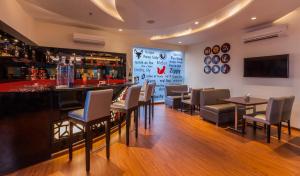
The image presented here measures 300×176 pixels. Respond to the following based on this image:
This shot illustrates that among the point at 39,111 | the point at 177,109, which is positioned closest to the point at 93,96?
the point at 39,111

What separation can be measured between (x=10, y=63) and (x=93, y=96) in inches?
105

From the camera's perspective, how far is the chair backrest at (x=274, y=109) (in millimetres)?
3381

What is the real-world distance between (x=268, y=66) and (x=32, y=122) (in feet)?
19.2

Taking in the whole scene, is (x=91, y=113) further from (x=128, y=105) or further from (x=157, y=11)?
(x=157, y=11)

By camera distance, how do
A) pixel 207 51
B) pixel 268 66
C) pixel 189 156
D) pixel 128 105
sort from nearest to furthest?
pixel 189 156 → pixel 128 105 → pixel 268 66 → pixel 207 51

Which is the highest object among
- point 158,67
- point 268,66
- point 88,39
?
point 88,39

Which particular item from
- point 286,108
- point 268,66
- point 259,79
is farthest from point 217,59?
point 286,108

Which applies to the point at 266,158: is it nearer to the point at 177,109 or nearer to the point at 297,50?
the point at 297,50

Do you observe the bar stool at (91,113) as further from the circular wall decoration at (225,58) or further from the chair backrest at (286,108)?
the circular wall decoration at (225,58)

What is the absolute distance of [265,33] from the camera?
4805 millimetres

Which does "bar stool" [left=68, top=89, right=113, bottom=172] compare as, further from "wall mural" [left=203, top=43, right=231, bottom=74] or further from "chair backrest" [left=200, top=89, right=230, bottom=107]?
"wall mural" [left=203, top=43, right=231, bottom=74]

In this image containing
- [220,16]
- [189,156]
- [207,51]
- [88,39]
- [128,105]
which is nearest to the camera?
[189,156]

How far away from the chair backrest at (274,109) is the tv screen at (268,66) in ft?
5.01

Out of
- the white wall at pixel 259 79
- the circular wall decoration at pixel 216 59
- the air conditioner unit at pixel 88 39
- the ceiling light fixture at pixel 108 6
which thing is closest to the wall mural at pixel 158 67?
the white wall at pixel 259 79
